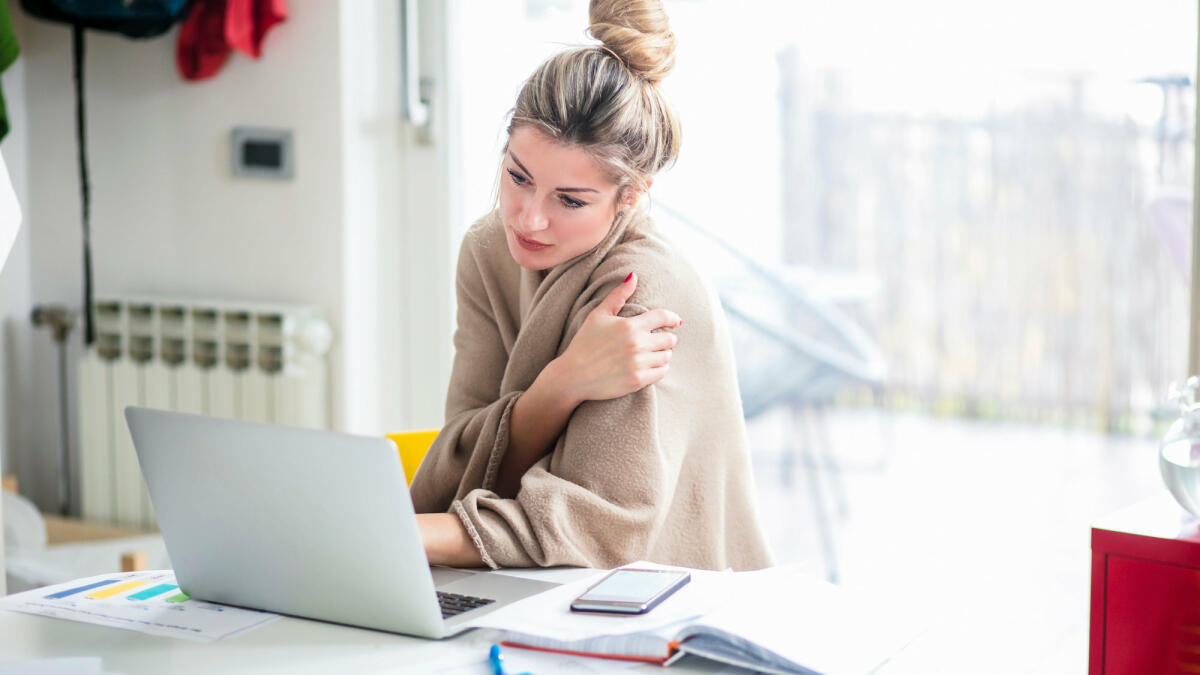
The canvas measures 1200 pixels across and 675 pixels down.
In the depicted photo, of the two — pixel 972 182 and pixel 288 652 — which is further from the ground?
pixel 972 182

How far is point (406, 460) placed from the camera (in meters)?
1.51

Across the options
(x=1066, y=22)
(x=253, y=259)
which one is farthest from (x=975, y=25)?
(x=253, y=259)

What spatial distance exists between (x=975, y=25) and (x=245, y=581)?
3.75 meters

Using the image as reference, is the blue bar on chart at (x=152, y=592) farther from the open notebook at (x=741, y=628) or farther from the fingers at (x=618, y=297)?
the fingers at (x=618, y=297)

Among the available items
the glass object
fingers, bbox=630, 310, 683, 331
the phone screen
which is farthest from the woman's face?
the glass object

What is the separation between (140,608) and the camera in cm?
107

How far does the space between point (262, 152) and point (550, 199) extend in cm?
140

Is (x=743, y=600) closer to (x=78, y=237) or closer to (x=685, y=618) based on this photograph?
(x=685, y=618)

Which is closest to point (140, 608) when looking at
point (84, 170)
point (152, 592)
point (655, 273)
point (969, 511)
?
point (152, 592)

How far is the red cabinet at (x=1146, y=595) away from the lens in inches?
51.2

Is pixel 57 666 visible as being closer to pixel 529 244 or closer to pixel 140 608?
pixel 140 608

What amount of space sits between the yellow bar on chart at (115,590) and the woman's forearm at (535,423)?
38cm

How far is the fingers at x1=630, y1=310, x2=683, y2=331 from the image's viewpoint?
1270 mm

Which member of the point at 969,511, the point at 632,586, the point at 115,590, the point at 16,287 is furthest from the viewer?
the point at 969,511
